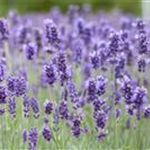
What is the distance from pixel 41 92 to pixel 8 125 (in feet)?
4.67

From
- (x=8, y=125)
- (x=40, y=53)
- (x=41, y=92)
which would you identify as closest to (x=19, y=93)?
(x=8, y=125)

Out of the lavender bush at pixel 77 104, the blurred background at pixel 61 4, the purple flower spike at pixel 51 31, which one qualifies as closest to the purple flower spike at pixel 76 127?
the lavender bush at pixel 77 104

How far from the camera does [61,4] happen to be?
2038 centimetres

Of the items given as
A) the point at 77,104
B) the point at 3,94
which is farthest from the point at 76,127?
the point at 3,94

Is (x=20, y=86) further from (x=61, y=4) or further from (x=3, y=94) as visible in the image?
(x=61, y=4)

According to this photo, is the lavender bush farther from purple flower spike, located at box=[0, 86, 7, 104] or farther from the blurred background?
the blurred background

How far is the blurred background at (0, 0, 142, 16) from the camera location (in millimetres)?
19844

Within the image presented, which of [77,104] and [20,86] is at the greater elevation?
[20,86]

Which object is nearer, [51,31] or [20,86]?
[20,86]

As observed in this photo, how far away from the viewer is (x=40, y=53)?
737 centimetres

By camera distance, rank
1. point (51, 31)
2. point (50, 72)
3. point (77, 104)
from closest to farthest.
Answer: point (50, 72)
point (77, 104)
point (51, 31)

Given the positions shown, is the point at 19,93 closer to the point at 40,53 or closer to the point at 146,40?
the point at 146,40

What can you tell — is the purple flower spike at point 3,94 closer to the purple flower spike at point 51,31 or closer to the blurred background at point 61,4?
the purple flower spike at point 51,31

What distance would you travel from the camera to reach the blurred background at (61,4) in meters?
19.8
